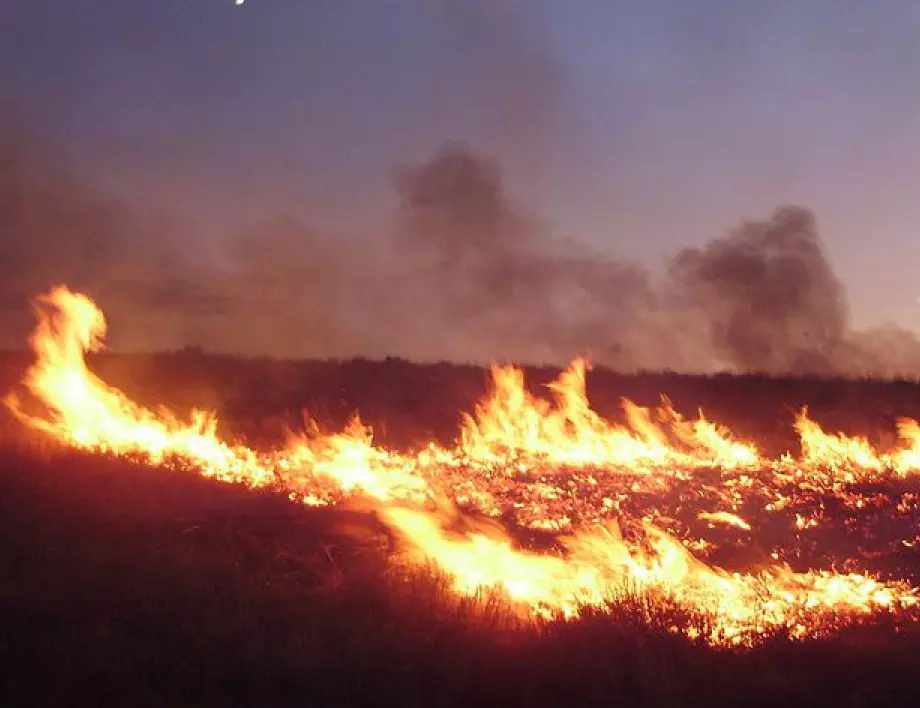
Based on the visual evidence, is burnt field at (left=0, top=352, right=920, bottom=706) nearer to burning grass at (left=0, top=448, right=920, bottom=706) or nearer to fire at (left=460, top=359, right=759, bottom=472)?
burning grass at (left=0, top=448, right=920, bottom=706)

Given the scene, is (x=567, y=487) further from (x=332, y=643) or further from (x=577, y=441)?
(x=332, y=643)

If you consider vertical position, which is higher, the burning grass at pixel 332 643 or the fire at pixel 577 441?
the fire at pixel 577 441

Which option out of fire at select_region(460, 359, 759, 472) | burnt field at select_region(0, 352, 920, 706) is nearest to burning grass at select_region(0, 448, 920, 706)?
burnt field at select_region(0, 352, 920, 706)

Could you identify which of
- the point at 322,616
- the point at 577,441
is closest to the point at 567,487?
the point at 577,441

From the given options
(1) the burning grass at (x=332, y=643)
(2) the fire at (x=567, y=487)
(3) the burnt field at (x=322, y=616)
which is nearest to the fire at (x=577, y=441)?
(2) the fire at (x=567, y=487)

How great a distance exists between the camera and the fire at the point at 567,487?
8820mm

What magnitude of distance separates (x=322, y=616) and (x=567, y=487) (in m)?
7.66

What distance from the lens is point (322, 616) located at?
7.51 m

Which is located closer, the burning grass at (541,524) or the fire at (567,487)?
the burning grass at (541,524)

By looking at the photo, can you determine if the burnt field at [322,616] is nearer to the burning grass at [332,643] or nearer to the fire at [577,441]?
the burning grass at [332,643]

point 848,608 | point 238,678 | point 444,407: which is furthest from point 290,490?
point 444,407

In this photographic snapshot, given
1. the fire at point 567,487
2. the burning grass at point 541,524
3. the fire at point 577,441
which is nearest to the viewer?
the burning grass at point 541,524

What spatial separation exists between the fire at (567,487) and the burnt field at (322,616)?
1.10 ft

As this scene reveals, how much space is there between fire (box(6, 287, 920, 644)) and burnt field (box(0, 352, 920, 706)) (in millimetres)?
334
